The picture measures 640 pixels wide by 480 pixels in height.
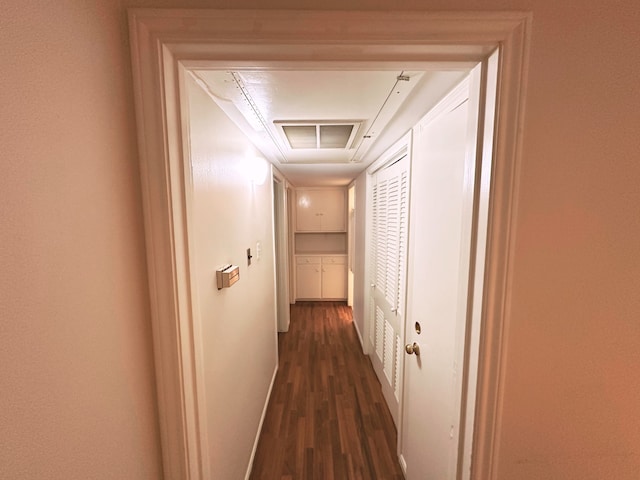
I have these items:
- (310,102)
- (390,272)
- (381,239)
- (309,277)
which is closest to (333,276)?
(309,277)

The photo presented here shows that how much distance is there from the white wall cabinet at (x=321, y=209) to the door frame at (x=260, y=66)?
3888 millimetres

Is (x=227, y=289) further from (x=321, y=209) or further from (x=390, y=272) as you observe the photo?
(x=321, y=209)

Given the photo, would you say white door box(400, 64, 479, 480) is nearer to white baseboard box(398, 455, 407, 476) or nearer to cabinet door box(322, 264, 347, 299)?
white baseboard box(398, 455, 407, 476)

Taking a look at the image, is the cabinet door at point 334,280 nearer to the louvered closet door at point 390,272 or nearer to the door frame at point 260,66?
the louvered closet door at point 390,272

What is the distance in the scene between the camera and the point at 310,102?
1.10 metres

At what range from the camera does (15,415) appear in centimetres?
35

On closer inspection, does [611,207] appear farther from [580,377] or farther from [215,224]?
[215,224]

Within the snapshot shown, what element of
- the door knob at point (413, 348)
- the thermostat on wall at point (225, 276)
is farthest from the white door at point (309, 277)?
the thermostat on wall at point (225, 276)

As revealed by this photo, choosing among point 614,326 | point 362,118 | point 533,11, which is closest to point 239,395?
point 614,326

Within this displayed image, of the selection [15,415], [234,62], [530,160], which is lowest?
[15,415]

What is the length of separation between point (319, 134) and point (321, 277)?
130 inches

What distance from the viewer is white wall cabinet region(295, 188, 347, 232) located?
14.8 ft

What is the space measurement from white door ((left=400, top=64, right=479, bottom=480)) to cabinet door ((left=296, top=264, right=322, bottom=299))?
123 inches

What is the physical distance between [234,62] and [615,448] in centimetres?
145
